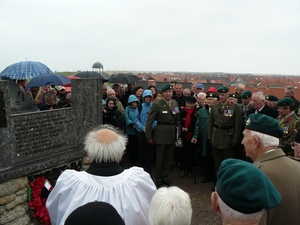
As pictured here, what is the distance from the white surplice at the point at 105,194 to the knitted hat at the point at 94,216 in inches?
37.2

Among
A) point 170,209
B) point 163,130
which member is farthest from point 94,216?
point 163,130

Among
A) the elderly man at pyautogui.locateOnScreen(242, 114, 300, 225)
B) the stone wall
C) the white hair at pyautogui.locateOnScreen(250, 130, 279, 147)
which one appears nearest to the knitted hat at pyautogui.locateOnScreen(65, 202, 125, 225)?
the elderly man at pyautogui.locateOnScreen(242, 114, 300, 225)

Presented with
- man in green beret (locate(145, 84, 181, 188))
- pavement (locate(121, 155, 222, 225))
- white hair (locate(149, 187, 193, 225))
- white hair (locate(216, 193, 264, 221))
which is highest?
white hair (locate(216, 193, 264, 221))

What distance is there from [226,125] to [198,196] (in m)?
1.44

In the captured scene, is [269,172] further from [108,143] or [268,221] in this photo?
[108,143]

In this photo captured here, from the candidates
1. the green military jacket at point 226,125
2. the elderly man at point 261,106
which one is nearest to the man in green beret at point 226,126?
the green military jacket at point 226,125

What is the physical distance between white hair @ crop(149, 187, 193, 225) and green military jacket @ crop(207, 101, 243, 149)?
370 cm

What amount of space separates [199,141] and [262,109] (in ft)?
5.08

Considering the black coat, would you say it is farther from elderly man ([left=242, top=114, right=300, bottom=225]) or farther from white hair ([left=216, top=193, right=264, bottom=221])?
white hair ([left=216, top=193, right=264, bottom=221])

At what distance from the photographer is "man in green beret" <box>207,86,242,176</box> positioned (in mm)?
5258

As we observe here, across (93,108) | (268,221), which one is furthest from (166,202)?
(93,108)

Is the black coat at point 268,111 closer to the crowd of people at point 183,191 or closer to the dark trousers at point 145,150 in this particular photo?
the crowd of people at point 183,191

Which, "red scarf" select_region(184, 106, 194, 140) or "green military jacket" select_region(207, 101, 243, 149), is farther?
"red scarf" select_region(184, 106, 194, 140)

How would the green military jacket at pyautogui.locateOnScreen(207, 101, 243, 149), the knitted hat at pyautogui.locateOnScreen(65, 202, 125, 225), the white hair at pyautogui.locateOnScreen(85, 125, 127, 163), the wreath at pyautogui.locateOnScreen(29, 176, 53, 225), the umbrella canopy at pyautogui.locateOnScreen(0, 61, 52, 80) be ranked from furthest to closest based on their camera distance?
1. the umbrella canopy at pyautogui.locateOnScreen(0, 61, 52, 80)
2. the green military jacket at pyautogui.locateOnScreen(207, 101, 243, 149)
3. the wreath at pyautogui.locateOnScreen(29, 176, 53, 225)
4. the white hair at pyautogui.locateOnScreen(85, 125, 127, 163)
5. the knitted hat at pyautogui.locateOnScreen(65, 202, 125, 225)
